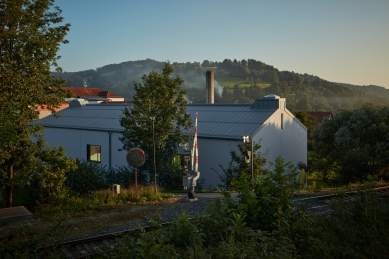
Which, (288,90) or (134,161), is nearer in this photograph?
(134,161)

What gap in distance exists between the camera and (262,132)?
25.4m

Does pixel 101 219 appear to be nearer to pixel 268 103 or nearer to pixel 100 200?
pixel 100 200

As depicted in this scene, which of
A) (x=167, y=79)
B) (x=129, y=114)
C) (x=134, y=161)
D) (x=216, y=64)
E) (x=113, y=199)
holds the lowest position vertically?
(x=113, y=199)

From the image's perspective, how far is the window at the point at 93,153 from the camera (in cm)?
3045

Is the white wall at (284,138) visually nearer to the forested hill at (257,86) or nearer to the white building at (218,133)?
the white building at (218,133)

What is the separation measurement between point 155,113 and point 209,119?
6918mm

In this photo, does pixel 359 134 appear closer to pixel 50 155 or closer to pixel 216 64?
pixel 50 155

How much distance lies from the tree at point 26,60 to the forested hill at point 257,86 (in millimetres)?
81759

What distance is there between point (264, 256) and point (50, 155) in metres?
10.4

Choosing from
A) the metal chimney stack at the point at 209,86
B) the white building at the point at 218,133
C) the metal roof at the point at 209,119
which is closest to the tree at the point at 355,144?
the white building at the point at 218,133

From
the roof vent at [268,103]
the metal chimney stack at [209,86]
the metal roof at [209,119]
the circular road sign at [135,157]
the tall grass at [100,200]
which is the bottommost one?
the tall grass at [100,200]

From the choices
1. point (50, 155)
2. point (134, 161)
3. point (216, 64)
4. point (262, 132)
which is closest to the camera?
point (50, 155)

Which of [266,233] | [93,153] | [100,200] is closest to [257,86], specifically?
[93,153]

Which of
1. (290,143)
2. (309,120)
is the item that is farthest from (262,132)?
(309,120)
